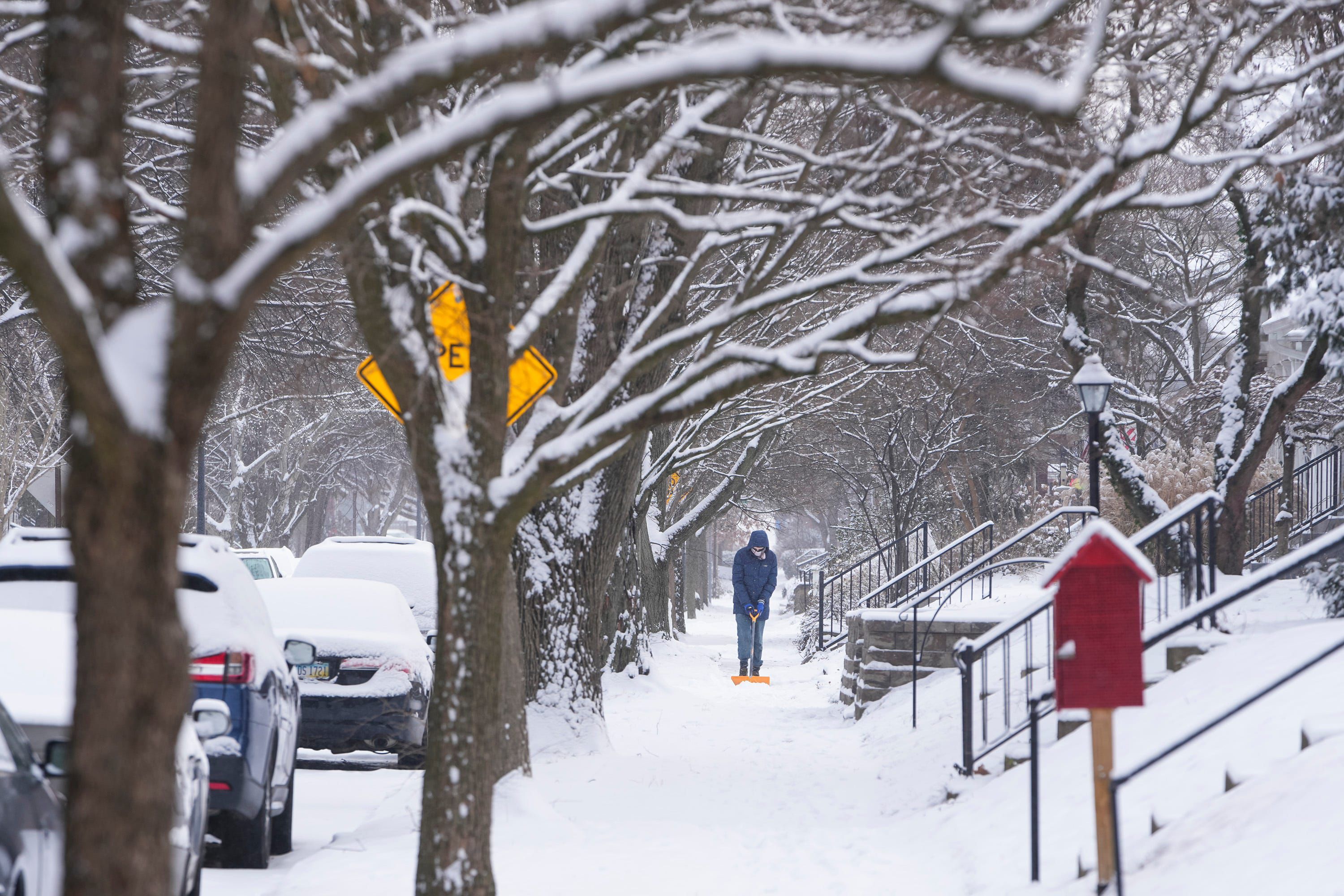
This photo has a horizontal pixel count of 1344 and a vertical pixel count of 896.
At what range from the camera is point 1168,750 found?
5285 mm

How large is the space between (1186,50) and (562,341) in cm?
349

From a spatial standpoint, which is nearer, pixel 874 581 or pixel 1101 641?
pixel 1101 641

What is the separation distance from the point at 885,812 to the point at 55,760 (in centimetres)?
586

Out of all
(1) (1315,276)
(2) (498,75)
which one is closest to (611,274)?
(2) (498,75)

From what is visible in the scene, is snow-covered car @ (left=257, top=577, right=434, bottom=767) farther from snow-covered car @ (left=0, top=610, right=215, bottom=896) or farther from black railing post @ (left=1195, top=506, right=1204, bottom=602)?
black railing post @ (left=1195, top=506, right=1204, bottom=602)

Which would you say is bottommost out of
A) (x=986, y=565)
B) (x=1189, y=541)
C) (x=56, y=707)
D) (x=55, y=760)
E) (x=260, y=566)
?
(x=55, y=760)

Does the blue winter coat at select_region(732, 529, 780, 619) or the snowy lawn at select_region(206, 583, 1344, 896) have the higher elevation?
the blue winter coat at select_region(732, 529, 780, 619)

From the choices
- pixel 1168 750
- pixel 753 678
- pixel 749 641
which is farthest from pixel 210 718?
pixel 749 641

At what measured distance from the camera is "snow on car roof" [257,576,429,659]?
933cm

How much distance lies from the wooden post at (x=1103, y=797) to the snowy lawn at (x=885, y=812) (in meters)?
0.11

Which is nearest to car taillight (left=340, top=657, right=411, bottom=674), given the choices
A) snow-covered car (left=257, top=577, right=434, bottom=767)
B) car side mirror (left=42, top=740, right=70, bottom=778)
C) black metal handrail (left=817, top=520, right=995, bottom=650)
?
snow-covered car (left=257, top=577, right=434, bottom=767)

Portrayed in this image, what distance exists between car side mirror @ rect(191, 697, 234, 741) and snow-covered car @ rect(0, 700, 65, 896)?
1.28m

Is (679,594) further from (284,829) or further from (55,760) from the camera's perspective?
(55,760)

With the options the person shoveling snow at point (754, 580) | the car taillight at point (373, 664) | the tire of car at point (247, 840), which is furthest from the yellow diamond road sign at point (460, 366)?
the person shoveling snow at point (754, 580)
